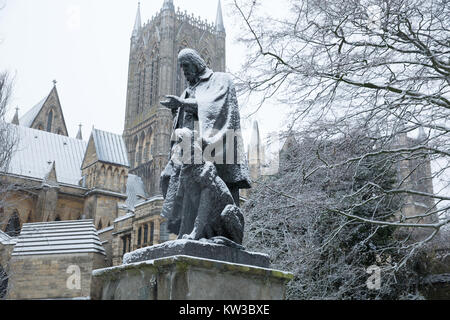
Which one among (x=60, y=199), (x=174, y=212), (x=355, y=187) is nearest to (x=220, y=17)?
(x=60, y=199)

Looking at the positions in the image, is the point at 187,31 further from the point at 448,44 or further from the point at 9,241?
the point at 448,44

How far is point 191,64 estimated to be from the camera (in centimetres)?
525

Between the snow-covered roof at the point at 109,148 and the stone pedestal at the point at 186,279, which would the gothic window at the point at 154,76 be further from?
the stone pedestal at the point at 186,279

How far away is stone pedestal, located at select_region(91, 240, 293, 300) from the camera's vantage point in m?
3.89

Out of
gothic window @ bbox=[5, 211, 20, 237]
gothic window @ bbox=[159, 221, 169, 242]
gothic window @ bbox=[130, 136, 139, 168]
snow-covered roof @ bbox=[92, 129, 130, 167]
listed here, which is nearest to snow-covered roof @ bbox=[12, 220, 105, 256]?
gothic window @ bbox=[159, 221, 169, 242]

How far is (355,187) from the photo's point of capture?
13.9 metres

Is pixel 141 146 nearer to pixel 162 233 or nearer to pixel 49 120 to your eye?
pixel 49 120

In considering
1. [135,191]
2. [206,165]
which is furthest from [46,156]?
[206,165]

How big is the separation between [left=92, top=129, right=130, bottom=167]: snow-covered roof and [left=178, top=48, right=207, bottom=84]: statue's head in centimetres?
3449

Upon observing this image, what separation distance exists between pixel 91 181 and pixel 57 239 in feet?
57.1

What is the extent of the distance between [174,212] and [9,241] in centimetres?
2062

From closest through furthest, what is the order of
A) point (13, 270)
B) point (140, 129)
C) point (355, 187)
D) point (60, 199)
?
point (355, 187) → point (13, 270) → point (60, 199) → point (140, 129)
